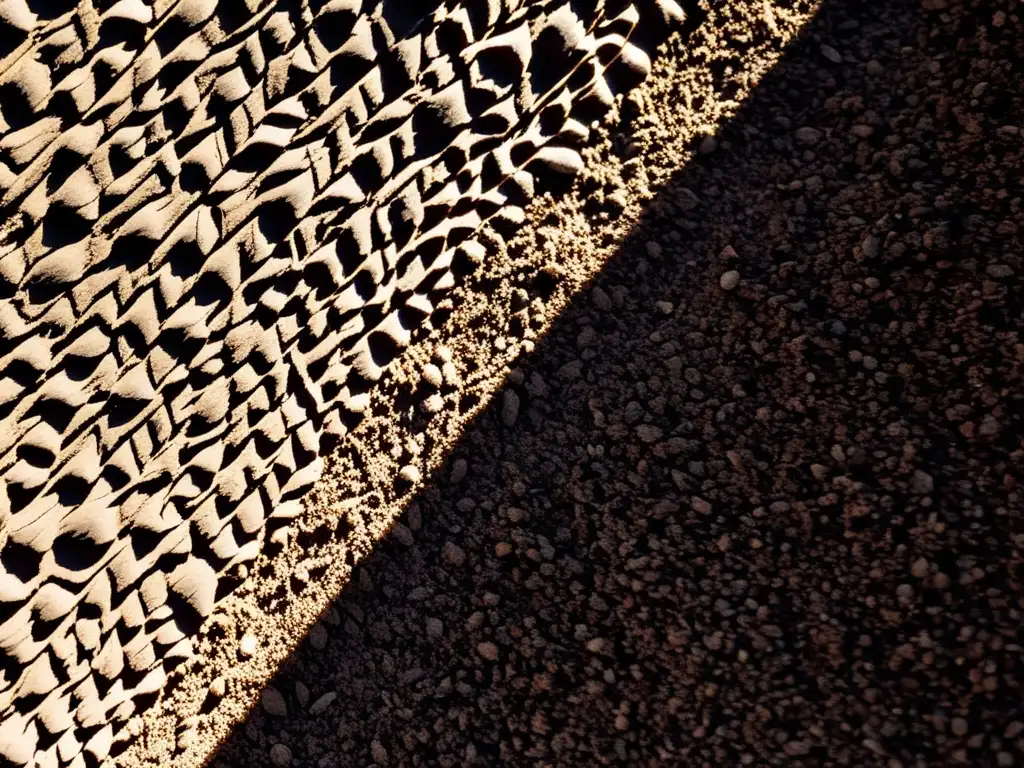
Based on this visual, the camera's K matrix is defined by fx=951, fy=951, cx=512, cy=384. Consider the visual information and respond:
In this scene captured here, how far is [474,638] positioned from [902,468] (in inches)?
37.3

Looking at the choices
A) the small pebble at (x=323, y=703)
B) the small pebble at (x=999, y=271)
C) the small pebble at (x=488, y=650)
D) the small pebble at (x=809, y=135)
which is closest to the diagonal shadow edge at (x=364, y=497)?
the small pebble at (x=323, y=703)

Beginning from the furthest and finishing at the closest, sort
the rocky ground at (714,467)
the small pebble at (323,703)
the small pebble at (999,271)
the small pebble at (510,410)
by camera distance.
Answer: the small pebble at (510,410) → the small pebble at (323,703) → the small pebble at (999,271) → the rocky ground at (714,467)

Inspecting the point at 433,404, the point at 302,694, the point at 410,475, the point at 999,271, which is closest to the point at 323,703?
the point at 302,694

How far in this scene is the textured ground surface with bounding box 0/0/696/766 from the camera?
1794 mm

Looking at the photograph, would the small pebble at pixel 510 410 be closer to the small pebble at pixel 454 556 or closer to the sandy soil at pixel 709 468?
the sandy soil at pixel 709 468

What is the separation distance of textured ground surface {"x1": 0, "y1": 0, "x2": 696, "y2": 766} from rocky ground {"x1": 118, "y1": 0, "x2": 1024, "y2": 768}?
13 centimetres

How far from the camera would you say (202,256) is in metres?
1.96

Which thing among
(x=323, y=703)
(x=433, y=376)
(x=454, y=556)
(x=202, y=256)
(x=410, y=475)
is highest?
(x=202, y=256)

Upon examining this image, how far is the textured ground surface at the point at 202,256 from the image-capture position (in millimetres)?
1794

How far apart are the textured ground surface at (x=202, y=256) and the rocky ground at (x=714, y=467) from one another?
4.9 inches

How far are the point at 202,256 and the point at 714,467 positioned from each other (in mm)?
1157

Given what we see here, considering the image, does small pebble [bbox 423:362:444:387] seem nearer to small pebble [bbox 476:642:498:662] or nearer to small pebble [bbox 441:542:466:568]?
small pebble [bbox 441:542:466:568]

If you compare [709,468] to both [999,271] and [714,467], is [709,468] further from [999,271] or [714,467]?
[999,271]

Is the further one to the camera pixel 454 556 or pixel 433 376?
pixel 433 376
